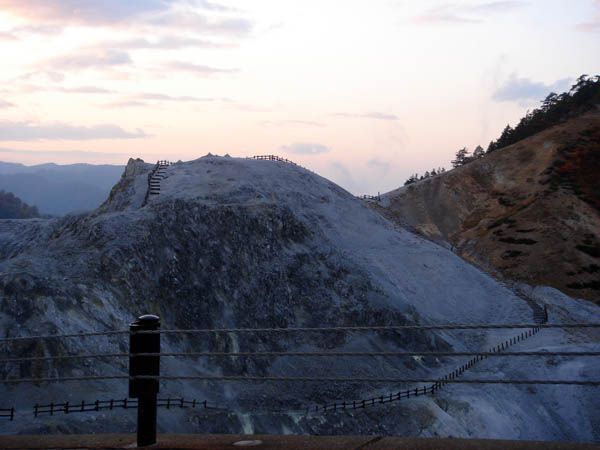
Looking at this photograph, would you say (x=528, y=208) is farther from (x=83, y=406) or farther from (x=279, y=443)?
(x=279, y=443)

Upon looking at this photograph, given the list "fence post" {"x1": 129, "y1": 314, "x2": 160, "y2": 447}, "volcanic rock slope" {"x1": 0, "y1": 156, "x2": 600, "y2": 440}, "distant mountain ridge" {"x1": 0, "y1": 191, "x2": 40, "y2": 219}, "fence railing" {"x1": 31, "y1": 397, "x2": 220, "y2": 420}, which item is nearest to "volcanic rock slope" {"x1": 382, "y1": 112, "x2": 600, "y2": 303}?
"volcanic rock slope" {"x1": 0, "y1": 156, "x2": 600, "y2": 440}

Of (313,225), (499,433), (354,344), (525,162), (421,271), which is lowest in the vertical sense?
(499,433)

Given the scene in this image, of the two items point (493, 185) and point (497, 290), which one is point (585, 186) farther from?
point (497, 290)

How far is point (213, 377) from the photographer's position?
7637 millimetres

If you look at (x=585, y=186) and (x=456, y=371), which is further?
(x=585, y=186)

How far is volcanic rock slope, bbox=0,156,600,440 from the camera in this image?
33.1m

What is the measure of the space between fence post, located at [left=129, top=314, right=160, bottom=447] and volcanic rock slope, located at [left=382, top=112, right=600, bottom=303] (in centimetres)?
7160

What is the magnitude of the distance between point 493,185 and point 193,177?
6928 centimetres

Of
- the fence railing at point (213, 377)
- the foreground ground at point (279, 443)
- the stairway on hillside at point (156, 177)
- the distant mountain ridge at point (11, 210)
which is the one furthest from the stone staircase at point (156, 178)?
the distant mountain ridge at point (11, 210)

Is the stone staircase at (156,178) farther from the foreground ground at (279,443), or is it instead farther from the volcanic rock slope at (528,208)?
the foreground ground at (279,443)

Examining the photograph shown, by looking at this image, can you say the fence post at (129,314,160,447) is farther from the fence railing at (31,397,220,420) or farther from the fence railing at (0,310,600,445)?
the fence railing at (31,397,220,420)

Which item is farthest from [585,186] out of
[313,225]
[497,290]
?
[313,225]

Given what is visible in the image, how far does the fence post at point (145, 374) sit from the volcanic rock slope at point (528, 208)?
235 ft

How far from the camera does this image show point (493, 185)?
11294 centimetres
